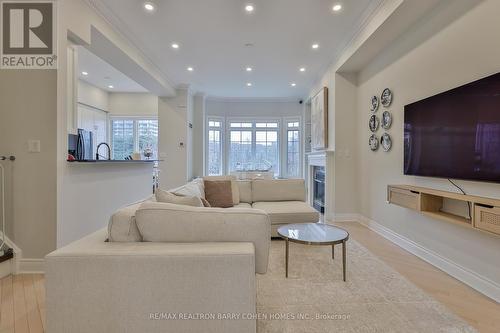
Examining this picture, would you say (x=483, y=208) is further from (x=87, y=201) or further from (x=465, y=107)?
(x=87, y=201)

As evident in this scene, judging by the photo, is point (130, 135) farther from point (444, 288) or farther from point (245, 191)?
point (444, 288)

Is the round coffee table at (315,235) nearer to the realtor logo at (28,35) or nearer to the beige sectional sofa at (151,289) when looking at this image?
the beige sectional sofa at (151,289)

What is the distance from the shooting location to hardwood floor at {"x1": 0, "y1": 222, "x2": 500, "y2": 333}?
1.79 m

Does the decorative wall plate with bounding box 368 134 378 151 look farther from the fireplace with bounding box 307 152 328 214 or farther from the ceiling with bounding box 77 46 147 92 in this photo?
the ceiling with bounding box 77 46 147 92

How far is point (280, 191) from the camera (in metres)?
4.24

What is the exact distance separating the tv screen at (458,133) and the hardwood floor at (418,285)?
37.5 inches

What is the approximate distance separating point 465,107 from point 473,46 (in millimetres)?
547

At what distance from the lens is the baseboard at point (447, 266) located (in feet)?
7.09

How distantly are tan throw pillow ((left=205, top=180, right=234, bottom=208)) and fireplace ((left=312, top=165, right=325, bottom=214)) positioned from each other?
2323 millimetres

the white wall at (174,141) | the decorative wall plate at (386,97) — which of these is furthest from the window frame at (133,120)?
the decorative wall plate at (386,97)

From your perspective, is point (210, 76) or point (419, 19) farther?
point (210, 76)

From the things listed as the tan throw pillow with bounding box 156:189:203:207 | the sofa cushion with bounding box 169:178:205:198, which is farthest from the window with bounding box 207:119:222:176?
the tan throw pillow with bounding box 156:189:203:207

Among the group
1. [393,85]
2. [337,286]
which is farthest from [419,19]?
[337,286]

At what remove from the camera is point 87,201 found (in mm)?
2922
